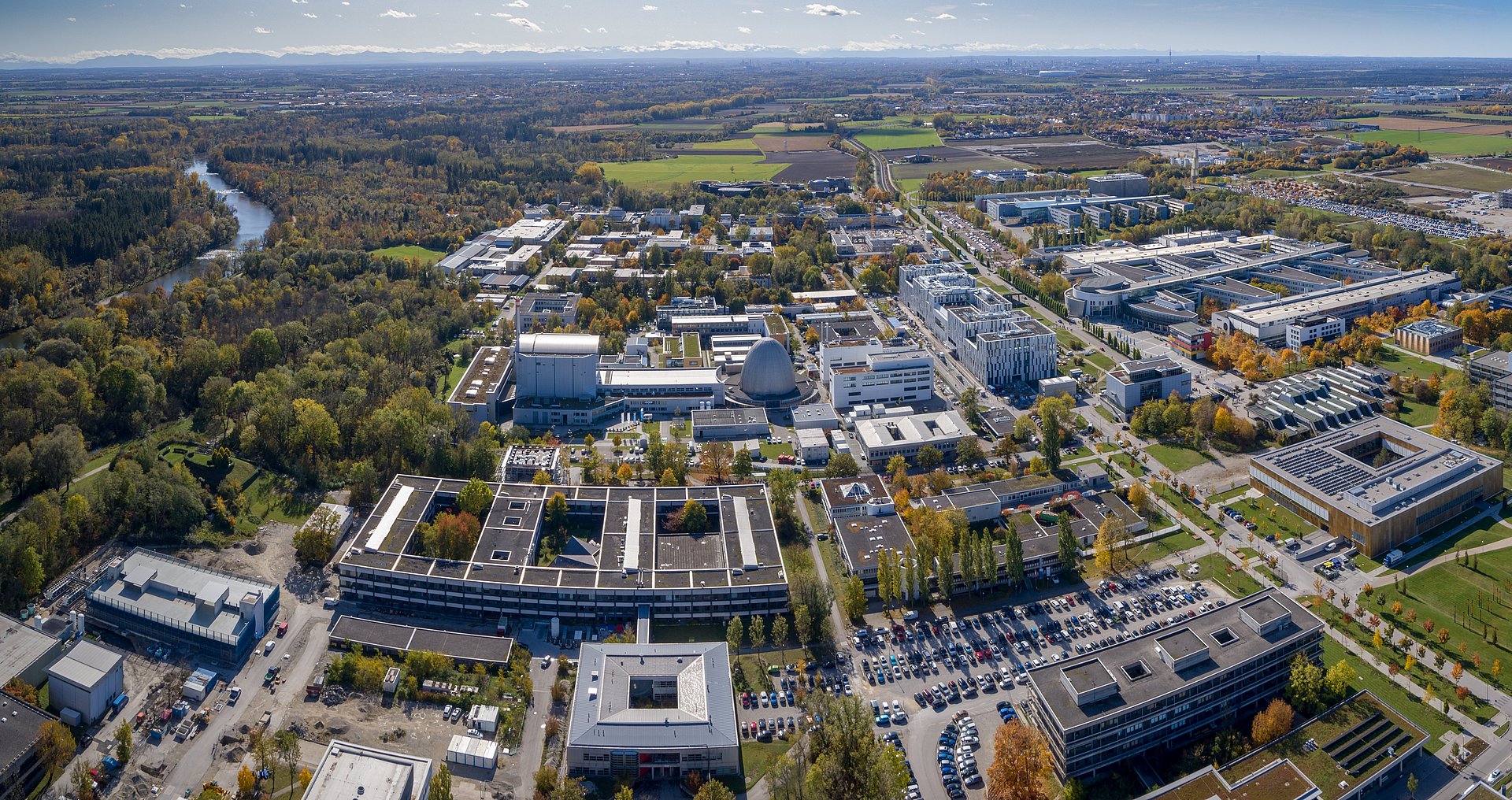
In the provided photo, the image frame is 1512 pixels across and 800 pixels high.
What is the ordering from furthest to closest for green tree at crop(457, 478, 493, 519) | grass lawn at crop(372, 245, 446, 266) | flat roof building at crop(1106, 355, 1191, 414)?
grass lawn at crop(372, 245, 446, 266) → flat roof building at crop(1106, 355, 1191, 414) → green tree at crop(457, 478, 493, 519)

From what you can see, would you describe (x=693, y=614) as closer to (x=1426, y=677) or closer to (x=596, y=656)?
(x=596, y=656)

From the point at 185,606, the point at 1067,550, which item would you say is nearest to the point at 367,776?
the point at 185,606

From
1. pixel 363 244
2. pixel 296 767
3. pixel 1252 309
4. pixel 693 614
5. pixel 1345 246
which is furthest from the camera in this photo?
pixel 363 244

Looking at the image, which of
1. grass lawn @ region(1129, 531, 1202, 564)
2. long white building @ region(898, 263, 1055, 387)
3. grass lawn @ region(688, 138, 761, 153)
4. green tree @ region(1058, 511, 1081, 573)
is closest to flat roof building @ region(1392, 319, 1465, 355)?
long white building @ region(898, 263, 1055, 387)

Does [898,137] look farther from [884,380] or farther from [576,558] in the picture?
[576,558]

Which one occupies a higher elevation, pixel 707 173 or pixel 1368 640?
pixel 707 173

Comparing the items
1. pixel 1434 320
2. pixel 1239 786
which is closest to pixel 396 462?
pixel 1239 786

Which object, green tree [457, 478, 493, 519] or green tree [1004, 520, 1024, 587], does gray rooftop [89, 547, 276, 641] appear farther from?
green tree [1004, 520, 1024, 587]
